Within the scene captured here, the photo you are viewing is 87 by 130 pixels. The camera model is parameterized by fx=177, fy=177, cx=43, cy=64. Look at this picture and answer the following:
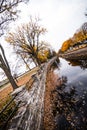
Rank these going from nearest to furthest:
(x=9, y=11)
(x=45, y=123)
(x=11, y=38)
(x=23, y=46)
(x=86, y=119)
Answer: (x=86, y=119), (x=45, y=123), (x=9, y=11), (x=11, y=38), (x=23, y=46)

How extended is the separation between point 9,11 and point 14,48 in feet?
82.9

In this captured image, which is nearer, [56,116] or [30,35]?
[56,116]

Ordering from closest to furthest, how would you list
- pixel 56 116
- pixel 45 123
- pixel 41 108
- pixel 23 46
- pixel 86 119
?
pixel 86 119 → pixel 45 123 → pixel 56 116 → pixel 41 108 → pixel 23 46

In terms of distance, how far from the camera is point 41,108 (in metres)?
8.50

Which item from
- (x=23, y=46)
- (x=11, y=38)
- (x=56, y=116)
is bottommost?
(x=56, y=116)

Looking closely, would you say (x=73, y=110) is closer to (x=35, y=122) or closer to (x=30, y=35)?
(x=35, y=122)

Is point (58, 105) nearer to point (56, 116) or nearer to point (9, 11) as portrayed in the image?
point (56, 116)

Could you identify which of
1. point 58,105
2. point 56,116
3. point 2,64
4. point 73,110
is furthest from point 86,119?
point 2,64

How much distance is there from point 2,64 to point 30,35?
24.9 meters

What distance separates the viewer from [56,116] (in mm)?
7379

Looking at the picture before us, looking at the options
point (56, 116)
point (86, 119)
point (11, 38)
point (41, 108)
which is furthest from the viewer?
point (11, 38)

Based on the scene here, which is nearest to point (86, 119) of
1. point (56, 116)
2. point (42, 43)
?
point (56, 116)

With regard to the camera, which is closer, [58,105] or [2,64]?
[58,105]

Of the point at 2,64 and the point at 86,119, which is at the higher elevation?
the point at 2,64
